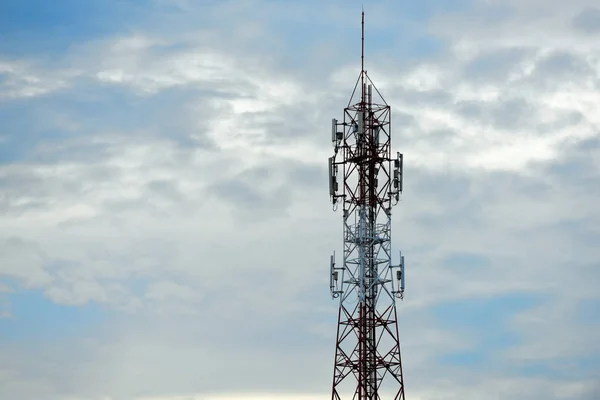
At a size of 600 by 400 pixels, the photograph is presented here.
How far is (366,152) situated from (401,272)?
1093 cm

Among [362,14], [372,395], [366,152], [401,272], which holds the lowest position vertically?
[372,395]

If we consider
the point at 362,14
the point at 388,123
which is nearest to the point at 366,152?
the point at 388,123

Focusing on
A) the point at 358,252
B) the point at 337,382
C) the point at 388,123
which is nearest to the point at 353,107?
the point at 388,123

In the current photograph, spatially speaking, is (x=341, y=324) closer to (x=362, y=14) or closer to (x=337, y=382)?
(x=337, y=382)

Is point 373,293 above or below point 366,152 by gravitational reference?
below

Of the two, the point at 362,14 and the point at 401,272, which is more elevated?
the point at 362,14

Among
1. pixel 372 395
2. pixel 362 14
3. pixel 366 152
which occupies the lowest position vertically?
pixel 372 395

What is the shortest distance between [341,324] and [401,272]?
22.0 feet

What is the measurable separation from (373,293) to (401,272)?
3016mm

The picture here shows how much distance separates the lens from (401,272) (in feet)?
470

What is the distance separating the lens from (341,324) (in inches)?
5635

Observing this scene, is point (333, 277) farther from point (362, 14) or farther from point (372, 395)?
point (362, 14)

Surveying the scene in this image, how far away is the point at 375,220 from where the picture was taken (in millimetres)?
145750

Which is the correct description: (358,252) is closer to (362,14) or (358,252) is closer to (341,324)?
(341,324)
